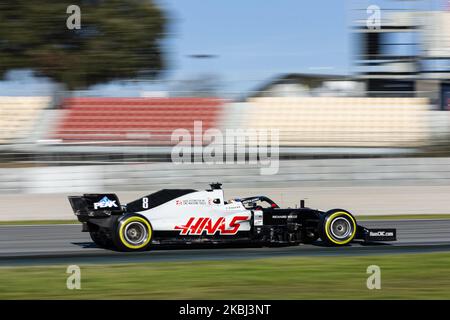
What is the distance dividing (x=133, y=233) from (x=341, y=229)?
3.00 m

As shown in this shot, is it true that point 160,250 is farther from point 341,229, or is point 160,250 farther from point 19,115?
point 19,115

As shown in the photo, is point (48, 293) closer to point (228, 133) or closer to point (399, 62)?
point (228, 133)

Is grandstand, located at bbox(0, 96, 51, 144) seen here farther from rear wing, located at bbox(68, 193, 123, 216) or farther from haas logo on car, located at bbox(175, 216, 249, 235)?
haas logo on car, located at bbox(175, 216, 249, 235)

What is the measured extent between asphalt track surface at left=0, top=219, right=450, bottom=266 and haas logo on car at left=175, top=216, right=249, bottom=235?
0.93 feet

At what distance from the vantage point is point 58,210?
18797 mm

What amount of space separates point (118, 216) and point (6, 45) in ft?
98.0

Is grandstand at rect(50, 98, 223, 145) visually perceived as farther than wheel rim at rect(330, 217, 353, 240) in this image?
Yes

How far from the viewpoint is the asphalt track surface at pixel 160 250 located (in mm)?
10711

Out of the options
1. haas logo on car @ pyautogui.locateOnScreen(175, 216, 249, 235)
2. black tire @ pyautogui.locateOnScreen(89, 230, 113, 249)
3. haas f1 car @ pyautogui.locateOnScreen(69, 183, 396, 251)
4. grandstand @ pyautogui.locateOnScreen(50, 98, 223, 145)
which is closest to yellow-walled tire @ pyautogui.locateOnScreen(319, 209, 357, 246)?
haas f1 car @ pyautogui.locateOnScreen(69, 183, 396, 251)

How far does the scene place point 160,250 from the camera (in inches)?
452

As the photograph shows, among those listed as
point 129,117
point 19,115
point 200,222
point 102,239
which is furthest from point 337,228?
point 19,115

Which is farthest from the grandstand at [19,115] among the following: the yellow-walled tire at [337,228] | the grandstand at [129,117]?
the yellow-walled tire at [337,228]

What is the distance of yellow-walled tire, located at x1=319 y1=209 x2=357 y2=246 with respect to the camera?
11.6 metres

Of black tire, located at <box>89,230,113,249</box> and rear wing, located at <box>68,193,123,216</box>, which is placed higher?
rear wing, located at <box>68,193,123,216</box>
